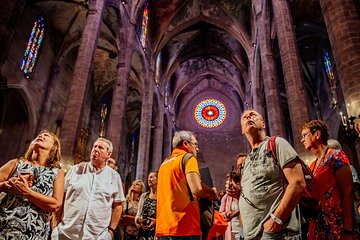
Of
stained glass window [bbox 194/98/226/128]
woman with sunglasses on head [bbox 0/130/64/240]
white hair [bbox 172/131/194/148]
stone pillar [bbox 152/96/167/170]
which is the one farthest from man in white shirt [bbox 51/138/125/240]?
stained glass window [bbox 194/98/226/128]

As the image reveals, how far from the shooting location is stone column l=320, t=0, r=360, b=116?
5.14 m

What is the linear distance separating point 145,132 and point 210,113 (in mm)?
11854

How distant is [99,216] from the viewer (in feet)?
7.54

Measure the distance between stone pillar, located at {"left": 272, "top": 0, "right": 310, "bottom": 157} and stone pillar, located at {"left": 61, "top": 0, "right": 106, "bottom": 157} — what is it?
251 inches

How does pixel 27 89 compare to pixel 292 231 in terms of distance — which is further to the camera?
pixel 27 89

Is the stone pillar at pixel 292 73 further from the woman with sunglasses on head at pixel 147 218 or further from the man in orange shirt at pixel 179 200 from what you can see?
the man in orange shirt at pixel 179 200

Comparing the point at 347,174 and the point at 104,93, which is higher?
the point at 104,93

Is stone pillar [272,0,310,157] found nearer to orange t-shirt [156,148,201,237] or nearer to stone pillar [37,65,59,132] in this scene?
orange t-shirt [156,148,201,237]

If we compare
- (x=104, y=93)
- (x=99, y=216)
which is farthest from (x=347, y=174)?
(x=104, y=93)

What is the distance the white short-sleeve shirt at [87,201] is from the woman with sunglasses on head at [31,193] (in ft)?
0.72

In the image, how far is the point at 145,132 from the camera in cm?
1588

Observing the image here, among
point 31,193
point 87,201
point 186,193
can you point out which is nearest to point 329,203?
point 186,193

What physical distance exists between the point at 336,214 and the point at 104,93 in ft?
65.7

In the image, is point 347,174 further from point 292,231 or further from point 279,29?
point 279,29
